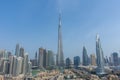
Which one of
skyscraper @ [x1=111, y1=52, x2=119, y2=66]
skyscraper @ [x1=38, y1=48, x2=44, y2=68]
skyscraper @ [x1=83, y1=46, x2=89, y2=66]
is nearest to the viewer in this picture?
skyscraper @ [x1=38, y1=48, x2=44, y2=68]

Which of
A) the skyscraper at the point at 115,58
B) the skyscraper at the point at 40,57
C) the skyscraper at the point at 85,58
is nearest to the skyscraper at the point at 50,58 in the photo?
the skyscraper at the point at 40,57

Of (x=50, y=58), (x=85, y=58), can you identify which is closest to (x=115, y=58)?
(x=85, y=58)

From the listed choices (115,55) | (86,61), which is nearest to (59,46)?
(86,61)

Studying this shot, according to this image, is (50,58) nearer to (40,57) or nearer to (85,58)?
(40,57)

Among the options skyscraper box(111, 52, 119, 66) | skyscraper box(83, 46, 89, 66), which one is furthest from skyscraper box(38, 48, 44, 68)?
skyscraper box(111, 52, 119, 66)

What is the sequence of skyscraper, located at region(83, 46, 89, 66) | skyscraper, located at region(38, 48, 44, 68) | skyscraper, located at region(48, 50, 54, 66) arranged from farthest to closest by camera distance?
skyscraper, located at region(83, 46, 89, 66)
skyscraper, located at region(48, 50, 54, 66)
skyscraper, located at region(38, 48, 44, 68)

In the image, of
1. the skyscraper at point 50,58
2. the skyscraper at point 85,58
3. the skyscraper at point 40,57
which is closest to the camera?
the skyscraper at point 40,57

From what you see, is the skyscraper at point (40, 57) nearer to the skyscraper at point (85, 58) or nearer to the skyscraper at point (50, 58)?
the skyscraper at point (50, 58)

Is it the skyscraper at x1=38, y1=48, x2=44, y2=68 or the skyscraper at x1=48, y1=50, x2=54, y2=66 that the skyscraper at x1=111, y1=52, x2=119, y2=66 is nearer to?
the skyscraper at x1=48, y1=50, x2=54, y2=66

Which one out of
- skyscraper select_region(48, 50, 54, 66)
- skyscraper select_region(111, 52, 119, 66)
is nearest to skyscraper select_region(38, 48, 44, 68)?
skyscraper select_region(48, 50, 54, 66)

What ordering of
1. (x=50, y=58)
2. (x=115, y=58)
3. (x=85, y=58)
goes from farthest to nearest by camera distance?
(x=115, y=58) < (x=85, y=58) < (x=50, y=58)

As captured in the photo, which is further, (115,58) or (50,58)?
(115,58)

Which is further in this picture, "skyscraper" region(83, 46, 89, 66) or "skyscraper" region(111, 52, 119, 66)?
"skyscraper" region(111, 52, 119, 66)
